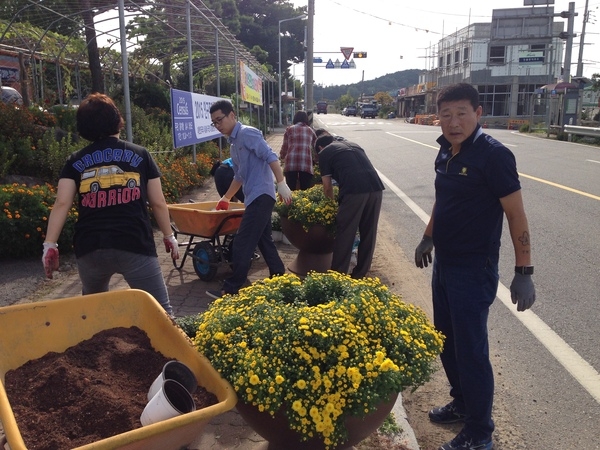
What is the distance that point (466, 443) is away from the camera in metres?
3.20

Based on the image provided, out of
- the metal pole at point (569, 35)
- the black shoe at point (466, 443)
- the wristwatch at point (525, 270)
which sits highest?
the metal pole at point (569, 35)

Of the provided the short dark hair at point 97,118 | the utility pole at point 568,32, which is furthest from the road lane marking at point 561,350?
the utility pole at point 568,32

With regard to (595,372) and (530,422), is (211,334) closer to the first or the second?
(530,422)

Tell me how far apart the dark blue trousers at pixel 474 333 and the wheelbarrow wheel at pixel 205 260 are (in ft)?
11.3

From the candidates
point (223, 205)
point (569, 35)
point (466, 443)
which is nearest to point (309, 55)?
point (223, 205)

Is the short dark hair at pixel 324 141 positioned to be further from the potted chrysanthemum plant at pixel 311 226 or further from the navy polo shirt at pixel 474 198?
the navy polo shirt at pixel 474 198

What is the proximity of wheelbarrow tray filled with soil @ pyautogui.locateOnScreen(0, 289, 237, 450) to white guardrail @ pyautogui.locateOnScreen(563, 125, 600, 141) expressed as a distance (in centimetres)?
2567

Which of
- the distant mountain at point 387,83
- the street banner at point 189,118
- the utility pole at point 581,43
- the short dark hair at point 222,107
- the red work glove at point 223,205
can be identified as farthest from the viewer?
the distant mountain at point 387,83

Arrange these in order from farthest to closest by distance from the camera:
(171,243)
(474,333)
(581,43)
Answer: (581,43), (171,243), (474,333)

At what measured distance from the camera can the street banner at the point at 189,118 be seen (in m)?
9.73

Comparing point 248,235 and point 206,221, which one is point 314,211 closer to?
point 248,235

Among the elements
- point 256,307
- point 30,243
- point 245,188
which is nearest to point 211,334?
point 256,307

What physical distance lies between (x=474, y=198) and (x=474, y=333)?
0.72m

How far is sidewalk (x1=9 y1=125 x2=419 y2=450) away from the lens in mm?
3230
